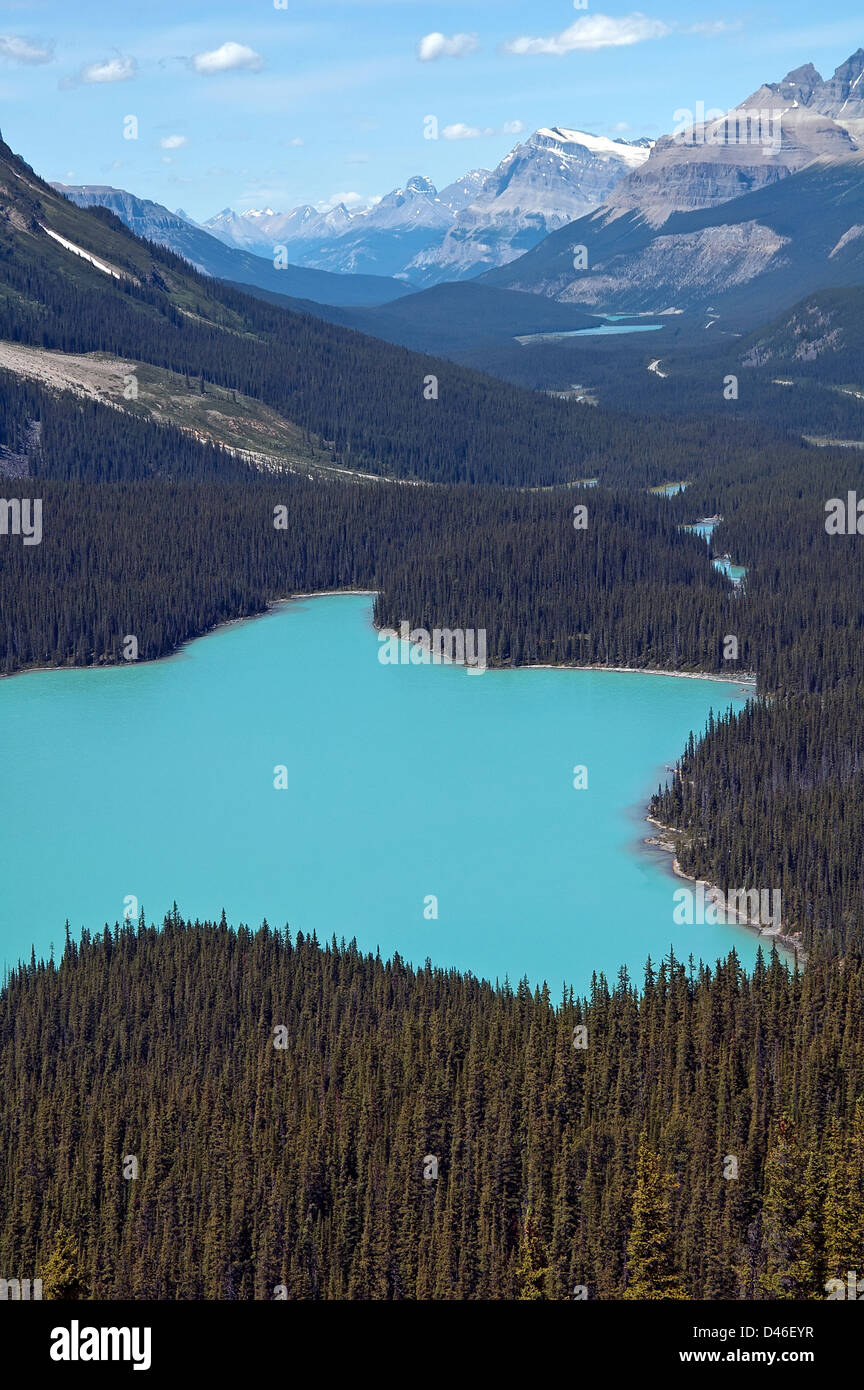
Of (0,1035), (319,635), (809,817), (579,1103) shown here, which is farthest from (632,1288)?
(319,635)
